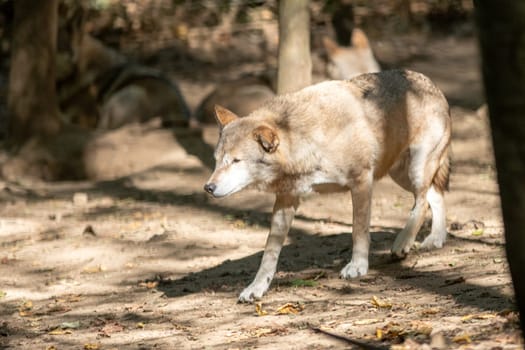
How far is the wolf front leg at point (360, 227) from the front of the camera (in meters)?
7.20

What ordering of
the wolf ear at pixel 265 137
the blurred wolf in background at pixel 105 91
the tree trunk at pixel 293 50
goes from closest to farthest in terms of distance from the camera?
the wolf ear at pixel 265 137 < the tree trunk at pixel 293 50 < the blurred wolf in background at pixel 105 91

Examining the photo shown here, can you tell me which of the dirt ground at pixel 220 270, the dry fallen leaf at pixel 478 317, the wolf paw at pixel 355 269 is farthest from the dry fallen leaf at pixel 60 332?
the dry fallen leaf at pixel 478 317

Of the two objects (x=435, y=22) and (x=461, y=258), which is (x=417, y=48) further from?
(x=461, y=258)

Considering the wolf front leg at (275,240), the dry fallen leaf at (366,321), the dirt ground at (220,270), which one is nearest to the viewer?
the dry fallen leaf at (366,321)

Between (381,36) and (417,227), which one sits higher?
(381,36)

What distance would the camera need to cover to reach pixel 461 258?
7367 mm

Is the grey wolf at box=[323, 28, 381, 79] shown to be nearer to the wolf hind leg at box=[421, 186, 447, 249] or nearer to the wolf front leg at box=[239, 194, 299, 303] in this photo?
the wolf hind leg at box=[421, 186, 447, 249]

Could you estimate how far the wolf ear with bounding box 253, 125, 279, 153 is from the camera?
6637mm

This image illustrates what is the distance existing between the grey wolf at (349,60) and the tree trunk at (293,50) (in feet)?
11.9

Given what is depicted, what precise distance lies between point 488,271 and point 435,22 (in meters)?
15.6

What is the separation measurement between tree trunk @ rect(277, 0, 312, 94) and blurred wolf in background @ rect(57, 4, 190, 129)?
19.3ft

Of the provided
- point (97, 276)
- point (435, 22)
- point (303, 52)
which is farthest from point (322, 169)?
point (435, 22)

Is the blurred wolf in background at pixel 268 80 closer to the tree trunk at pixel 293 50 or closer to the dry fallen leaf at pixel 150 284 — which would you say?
the tree trunk at pixel 293 50

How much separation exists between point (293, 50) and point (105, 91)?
799cm
